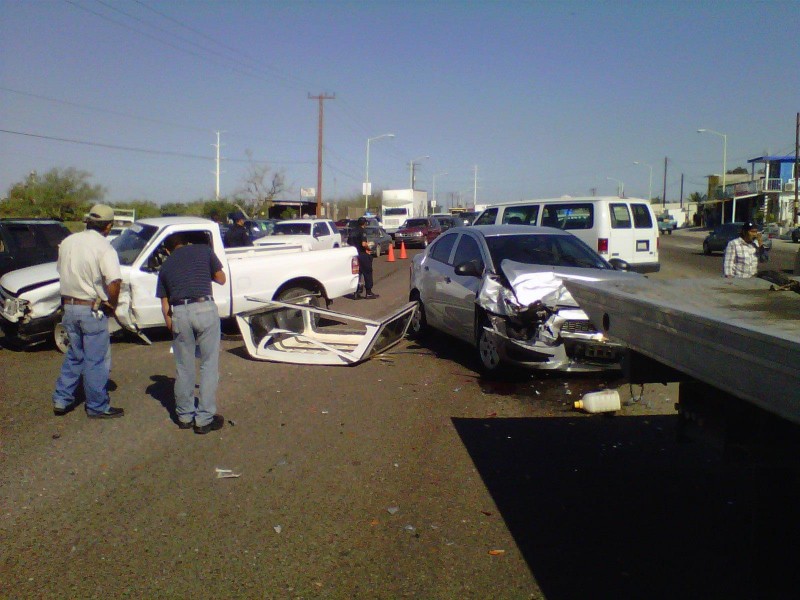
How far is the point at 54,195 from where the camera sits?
168ft

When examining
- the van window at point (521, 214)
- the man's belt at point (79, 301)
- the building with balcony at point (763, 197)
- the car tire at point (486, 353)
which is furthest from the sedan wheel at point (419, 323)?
the building with balcony at point (763, 197)

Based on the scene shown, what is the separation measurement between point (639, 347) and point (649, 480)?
7.55ft

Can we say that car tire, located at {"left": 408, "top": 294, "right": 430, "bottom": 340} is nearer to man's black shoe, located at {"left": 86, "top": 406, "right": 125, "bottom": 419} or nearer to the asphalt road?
the asphalt road

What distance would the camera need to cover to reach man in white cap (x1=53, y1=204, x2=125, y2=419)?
22.0 feet

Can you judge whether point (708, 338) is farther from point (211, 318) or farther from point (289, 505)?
point (211, 318)

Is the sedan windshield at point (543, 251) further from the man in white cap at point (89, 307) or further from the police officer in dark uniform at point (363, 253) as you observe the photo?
the police officer in dark uniform at point (363, 253)

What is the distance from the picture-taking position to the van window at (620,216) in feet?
54.3

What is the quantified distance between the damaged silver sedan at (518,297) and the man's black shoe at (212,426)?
121 inches

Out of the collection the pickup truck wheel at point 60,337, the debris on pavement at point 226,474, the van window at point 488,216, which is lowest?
the debris on pavement at point 226,474

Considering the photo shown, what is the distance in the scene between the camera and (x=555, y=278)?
26.3ft

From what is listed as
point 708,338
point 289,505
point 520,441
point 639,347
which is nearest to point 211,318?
point 289,505

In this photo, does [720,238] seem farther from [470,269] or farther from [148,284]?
[148,284]

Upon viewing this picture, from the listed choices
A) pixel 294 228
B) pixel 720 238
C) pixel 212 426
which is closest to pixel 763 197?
pixel 720 238

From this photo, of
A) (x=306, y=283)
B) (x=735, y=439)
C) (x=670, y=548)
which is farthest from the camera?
(x=306, y=283)
